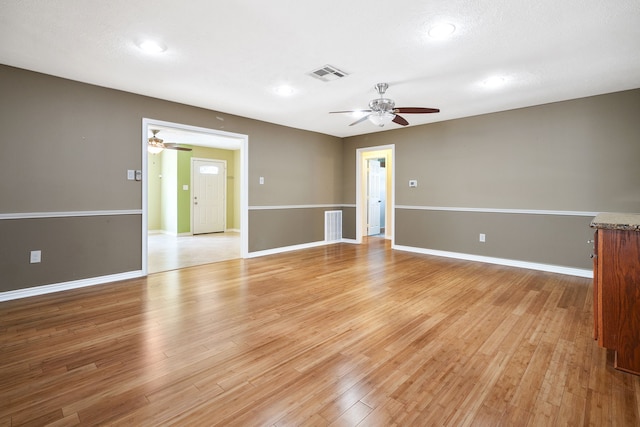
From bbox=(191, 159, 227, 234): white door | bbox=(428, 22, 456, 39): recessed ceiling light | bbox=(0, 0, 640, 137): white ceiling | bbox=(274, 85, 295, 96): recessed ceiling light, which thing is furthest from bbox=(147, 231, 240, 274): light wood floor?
bbox=(428, 22, 456, 39): recessed ceiling light

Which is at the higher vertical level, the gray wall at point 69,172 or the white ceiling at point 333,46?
the white ceiling at point 333,46

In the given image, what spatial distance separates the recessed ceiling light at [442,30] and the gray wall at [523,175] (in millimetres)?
2951

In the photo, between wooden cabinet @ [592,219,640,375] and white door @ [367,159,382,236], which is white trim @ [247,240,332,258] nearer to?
white door @ [367,159,382,236]

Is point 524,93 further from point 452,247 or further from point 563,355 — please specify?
point 563,355

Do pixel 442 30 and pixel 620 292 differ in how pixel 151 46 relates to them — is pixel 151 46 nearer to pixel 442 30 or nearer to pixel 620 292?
pixel 442 30

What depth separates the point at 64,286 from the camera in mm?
3572

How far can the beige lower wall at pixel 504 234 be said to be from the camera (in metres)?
4.28

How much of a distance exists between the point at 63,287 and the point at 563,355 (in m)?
4.95

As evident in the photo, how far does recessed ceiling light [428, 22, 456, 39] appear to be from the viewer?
7.98 ft

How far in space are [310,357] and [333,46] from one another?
8.69 ft

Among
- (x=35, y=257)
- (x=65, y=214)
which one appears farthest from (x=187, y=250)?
(x=35, y=257)

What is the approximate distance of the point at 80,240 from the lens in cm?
369

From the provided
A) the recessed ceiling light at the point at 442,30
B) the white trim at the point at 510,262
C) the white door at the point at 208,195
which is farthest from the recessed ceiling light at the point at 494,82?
the white door at the point at 208,195

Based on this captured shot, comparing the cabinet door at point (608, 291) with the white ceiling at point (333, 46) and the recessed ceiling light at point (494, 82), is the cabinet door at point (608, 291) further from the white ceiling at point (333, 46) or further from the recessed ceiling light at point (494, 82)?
the recessed ceiling light at point (494, 82)
